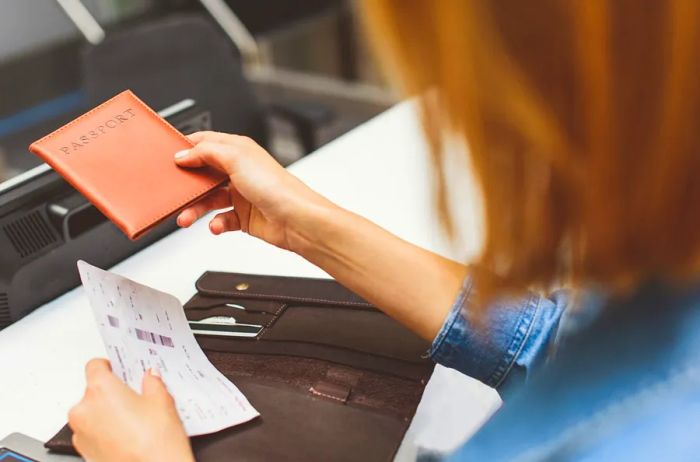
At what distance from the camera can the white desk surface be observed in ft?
2.97

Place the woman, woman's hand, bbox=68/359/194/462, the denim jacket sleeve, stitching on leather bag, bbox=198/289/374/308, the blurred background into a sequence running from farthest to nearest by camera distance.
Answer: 1. the blurred background
2. stitching on leather bag, bbox=198/289/374/308
3. the denim jacket sleeve
4. woman's hand, bbox=68/359/194/462
5. the woman

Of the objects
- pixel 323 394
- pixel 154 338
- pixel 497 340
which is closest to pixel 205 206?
pixel 154 338

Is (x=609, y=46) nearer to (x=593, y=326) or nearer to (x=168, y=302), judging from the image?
(x=593, y=326)

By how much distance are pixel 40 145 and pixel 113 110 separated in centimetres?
11

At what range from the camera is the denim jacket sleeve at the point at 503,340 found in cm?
85

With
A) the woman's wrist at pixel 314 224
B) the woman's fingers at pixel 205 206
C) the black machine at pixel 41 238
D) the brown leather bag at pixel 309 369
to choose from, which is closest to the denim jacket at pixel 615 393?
the brown leather bag at pixel 309 369

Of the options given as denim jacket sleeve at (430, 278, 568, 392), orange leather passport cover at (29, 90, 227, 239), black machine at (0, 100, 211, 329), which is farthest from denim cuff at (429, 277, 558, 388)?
black machine at (0, 100, 211, 329)

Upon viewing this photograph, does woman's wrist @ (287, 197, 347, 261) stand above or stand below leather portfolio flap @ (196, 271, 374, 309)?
above

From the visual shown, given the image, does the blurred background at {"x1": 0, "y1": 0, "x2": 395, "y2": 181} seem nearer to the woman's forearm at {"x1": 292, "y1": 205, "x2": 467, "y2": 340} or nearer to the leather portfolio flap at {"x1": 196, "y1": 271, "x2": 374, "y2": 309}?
the leather portfolio flap at {"x1": 196, "y1": 271, "x2": 374, "y2": 309}

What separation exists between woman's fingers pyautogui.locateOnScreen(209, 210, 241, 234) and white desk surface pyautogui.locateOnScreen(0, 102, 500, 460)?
0.14m

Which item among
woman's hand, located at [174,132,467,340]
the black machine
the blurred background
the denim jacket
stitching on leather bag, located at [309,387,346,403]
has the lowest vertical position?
the denim jacket

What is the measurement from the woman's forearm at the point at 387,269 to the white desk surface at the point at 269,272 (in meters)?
0.06

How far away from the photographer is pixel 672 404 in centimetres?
46

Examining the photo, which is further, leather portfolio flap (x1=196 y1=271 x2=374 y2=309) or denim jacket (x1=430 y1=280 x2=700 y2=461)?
leather portfolio flap (x1=196 y1=271 x2=374 y2=309)
